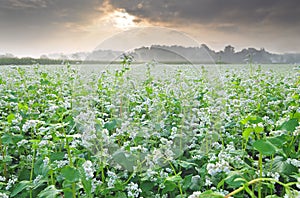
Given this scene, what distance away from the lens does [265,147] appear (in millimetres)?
1735

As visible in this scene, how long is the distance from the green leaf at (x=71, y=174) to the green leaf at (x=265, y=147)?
3.59ft

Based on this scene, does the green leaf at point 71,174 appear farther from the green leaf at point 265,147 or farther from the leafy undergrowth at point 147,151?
the green leaf at point 265,147

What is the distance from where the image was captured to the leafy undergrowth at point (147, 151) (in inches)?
81.5

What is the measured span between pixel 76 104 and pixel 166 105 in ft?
4.88

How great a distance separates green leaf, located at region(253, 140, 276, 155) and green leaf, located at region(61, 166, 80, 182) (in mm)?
1096

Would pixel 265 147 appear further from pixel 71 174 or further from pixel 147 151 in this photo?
pixel 147 151

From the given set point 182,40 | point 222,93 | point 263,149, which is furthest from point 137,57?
point 263,149

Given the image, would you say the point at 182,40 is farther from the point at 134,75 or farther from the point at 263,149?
the point at 263,149

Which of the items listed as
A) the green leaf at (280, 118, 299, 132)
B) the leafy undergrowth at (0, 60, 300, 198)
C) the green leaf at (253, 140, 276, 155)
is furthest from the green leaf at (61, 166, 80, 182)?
the green leaf at (280, 118, 299, 132)

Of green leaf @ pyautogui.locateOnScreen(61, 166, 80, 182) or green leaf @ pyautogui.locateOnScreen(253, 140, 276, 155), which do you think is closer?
green leaf @ pyautogui.locateOnScreen(253, 140, 276, 155)

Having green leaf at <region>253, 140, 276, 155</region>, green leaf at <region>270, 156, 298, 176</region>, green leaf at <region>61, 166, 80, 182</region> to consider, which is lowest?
green leaf at <region>270, 156, 298, 176</region>

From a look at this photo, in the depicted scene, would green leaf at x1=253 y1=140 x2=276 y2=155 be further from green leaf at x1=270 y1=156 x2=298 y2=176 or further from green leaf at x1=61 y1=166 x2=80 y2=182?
green leaf at x1=61 y1=166 x2=80 y2=182

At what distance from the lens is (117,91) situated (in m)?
4.40

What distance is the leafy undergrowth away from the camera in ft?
6.79
